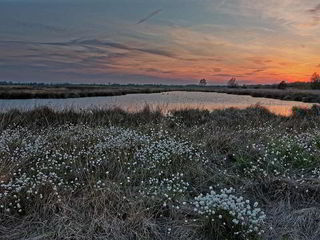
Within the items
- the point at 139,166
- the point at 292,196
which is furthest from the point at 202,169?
the point at 292,196

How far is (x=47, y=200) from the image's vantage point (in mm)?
5121

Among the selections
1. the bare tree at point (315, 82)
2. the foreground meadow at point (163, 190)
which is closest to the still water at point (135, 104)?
the foreground meadow at point (163, 190)

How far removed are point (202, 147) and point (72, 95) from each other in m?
42.8

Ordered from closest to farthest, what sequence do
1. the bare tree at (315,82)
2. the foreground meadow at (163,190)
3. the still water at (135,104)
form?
the foreground meadow at (163,190) → the still water at (135,104) → the bare tree at (315,82)

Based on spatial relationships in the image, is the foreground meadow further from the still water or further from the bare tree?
the bare tree

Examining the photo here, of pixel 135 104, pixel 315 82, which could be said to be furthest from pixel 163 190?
pixel 315 82

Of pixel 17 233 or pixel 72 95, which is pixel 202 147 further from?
pixel 72 95

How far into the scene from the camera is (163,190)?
556 centimetres

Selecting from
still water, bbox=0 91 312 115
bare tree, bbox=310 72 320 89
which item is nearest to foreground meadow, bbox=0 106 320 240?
still water, bbox=0 91 312 115

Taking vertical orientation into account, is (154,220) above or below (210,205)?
below

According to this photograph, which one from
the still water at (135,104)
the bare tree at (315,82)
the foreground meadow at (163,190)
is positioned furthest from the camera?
the bare tree at (315,82)

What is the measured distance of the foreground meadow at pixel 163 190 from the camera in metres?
4.48

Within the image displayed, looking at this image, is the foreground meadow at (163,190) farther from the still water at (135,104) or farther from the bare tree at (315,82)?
the bare tree at (315,82)

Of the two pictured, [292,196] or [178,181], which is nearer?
[292,196]
